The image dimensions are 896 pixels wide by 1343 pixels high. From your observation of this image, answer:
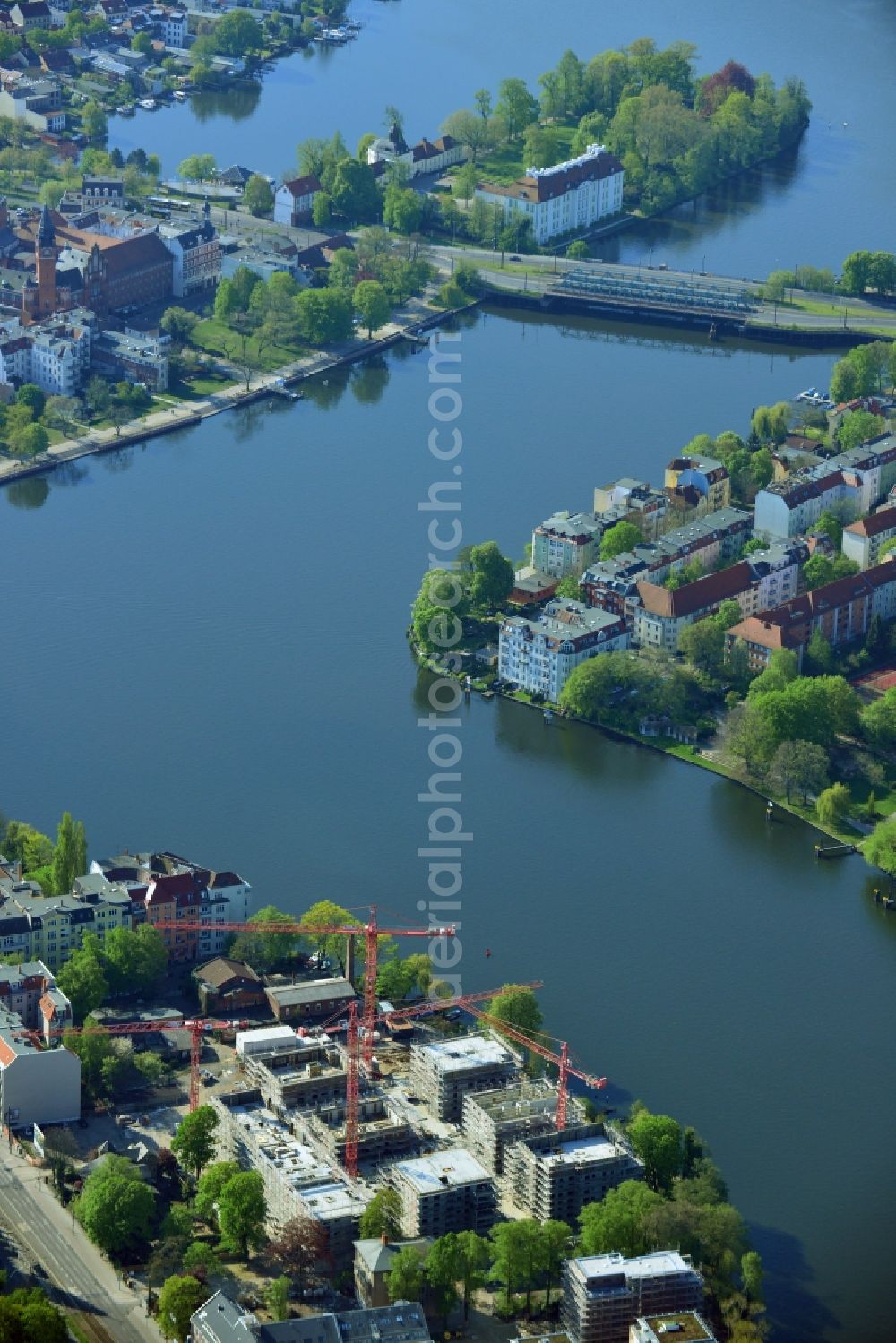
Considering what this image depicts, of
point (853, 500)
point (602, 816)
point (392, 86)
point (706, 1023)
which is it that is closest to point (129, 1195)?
point (706, 1023)

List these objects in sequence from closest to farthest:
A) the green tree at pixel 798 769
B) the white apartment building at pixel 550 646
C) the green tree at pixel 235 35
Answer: the green tree at pixel 798 769 < the white apartment building at pixel 550 646 < the green tree at pixel 235 35

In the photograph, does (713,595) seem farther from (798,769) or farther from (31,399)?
(31,399)

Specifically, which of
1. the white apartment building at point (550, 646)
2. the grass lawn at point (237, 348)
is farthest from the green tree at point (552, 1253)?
the grass lawn at point (237, 348)

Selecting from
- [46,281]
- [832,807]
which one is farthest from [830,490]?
[46,281]

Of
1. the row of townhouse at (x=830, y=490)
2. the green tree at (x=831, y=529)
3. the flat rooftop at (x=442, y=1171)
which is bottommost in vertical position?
the flat rooftop at (x=442, y=1171)

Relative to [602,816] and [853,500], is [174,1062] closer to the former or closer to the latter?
[602,816]

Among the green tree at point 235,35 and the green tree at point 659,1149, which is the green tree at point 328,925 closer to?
the green tree at point 659,1149

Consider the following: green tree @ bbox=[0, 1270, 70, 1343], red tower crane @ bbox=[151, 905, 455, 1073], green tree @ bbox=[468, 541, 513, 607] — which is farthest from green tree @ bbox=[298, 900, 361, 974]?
green tree @ bbox=[468, 541, 513, 607]
